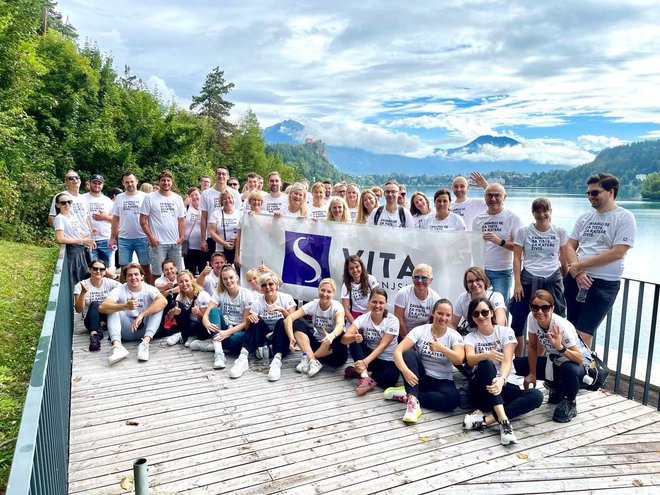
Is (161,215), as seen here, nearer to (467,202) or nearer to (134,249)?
(134,249)

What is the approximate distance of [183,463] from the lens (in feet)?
13.5

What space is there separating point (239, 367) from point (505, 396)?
3043mm

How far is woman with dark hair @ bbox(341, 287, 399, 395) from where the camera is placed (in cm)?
569

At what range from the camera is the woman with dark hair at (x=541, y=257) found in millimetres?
5910

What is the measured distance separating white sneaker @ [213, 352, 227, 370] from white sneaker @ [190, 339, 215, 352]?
477 millimetres

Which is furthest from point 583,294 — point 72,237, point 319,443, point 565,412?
point 72,237

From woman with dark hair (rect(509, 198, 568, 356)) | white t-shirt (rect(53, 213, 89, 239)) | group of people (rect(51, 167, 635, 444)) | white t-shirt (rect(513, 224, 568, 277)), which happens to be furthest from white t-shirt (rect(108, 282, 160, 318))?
white t-shirt (rect(513, 224, 568, 277))

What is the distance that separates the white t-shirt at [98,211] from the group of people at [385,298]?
2 cm

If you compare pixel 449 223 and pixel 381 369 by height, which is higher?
pixel 449 223

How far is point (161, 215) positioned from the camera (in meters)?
8.03

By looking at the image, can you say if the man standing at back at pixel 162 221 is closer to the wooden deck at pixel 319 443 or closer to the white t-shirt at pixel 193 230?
the white t-shirt at pixel 193 230

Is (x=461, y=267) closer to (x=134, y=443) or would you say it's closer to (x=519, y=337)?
(x=519, y=337)

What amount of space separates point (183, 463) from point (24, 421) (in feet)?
6.30

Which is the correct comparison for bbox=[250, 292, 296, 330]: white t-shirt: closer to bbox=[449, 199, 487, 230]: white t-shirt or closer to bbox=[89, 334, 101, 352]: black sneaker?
bbox=[89, 334, 101, 352]: black sneaker
